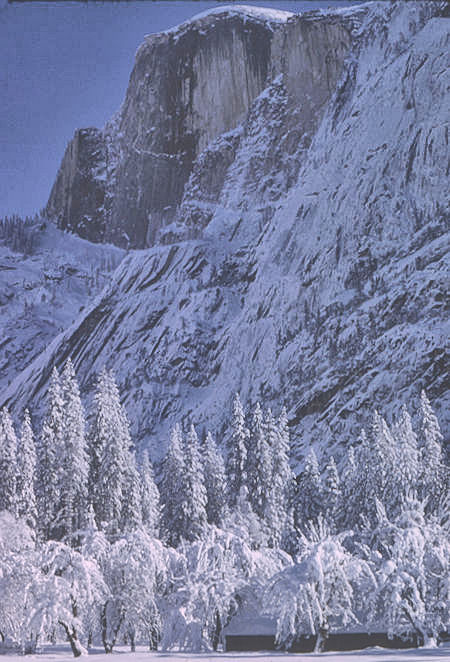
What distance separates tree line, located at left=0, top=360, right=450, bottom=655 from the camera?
1401 inches

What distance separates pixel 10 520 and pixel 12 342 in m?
144

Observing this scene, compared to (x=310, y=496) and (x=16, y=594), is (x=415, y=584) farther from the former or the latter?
(x=310, y=496)

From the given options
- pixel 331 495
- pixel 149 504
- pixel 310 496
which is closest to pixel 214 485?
pixel 149 504

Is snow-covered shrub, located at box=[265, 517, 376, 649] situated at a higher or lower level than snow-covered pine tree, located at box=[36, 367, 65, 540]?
lower

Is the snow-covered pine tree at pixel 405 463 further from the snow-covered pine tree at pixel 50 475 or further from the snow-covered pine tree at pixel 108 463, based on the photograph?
the snow-covered pine tree at pixel 50 475

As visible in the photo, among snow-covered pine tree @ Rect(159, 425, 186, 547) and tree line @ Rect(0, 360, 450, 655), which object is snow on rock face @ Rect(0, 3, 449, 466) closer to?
tree line @ Rect(0, 360, 450, 655)

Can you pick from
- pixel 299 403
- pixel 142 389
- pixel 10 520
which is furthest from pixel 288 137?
pixel 10 520

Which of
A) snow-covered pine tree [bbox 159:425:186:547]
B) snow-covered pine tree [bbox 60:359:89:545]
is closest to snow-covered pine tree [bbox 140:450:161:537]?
snow-covered pine tree [bbox 159:425:186:547]

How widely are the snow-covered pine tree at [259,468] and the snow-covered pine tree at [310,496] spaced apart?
2658 millimetres

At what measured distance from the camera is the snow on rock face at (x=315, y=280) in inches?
3816

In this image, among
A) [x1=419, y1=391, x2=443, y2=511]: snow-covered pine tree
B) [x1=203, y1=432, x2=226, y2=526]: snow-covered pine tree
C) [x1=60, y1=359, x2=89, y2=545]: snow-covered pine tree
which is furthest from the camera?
[x1=203, y1=432, x2=226, y2=526]: snow-covered pine tree

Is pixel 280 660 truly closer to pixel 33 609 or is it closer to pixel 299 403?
pixel 33 609

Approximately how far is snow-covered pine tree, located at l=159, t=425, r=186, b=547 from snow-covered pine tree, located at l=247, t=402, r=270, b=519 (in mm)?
5056

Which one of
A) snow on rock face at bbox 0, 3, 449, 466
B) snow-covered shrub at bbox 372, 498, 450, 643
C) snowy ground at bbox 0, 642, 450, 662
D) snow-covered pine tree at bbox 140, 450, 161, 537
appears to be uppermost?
snow on rock face at bbox 0, 3, 449, 466
